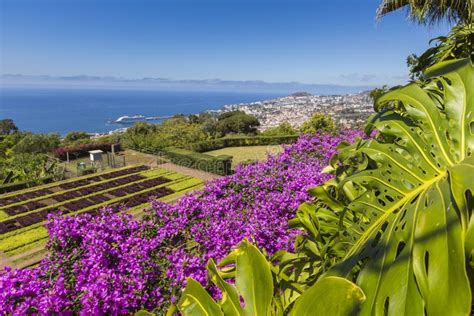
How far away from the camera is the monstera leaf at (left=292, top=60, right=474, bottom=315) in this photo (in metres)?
0.72

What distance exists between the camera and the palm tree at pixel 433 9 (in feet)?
15.0

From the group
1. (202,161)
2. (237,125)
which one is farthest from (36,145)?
(237,125)

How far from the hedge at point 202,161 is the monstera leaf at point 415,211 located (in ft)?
41.7

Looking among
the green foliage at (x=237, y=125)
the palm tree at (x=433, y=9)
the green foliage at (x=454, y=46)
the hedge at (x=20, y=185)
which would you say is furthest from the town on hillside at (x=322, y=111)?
the hedge at (x=20, y=185)

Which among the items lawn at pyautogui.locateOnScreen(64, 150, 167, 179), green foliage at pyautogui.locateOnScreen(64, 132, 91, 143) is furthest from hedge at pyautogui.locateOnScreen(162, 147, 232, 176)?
green foliage at pyautogui.locateOnScreen(64, 132, 91, 143)

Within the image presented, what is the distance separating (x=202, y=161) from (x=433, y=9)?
12.2 meters

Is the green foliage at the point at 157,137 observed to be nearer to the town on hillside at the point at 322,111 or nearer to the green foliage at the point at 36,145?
the green foliage at the point at 36,145

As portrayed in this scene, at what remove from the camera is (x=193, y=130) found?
A: 24031 mm

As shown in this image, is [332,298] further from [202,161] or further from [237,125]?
[237,125]

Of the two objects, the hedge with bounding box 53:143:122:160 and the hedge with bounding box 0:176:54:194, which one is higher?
the hedge with bounding box 53:143:122:160

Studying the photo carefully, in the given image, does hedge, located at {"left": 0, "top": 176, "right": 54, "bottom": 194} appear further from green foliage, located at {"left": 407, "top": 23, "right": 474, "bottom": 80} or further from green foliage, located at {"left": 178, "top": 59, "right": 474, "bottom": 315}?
green foliage, located at {"left": 407, "top": 23, "right": 474, "bottom": 80}

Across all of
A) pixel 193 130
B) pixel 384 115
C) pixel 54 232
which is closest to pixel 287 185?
pixel 384 115

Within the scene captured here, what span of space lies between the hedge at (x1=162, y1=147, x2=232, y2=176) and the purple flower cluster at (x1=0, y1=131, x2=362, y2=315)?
11507mm

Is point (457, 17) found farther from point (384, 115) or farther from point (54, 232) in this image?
point (54, 232)
